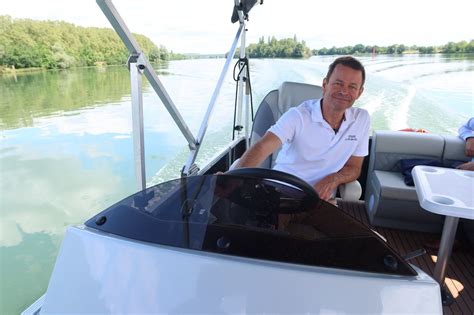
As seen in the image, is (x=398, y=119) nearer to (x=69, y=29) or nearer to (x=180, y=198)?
(x=69, y=29)

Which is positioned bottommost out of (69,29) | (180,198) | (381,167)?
(381,167)

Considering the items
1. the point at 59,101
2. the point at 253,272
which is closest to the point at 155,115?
the point at 59,101

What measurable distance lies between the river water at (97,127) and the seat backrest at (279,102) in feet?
1.55

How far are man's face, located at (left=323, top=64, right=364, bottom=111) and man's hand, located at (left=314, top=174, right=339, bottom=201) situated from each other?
1.11 feet

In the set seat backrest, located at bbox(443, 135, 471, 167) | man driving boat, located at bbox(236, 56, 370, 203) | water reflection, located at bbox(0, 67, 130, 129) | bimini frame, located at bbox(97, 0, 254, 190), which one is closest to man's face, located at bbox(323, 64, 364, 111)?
man driving boat, located at bbox(236, 56, 370, 203)

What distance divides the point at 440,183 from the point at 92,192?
3.91m

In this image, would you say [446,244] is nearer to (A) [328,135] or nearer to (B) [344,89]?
(A) [328,135]

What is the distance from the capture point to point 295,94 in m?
2.28

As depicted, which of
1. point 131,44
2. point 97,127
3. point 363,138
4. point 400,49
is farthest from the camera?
point 400,49

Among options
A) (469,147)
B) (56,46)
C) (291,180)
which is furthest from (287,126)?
(56,46)

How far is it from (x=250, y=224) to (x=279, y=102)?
1.68 meters

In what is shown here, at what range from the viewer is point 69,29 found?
11.9 ft

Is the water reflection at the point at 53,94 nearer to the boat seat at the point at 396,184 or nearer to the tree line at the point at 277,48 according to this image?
the tree line at the point at 277,48

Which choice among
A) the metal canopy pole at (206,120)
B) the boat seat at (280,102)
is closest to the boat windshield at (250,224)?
the metal canopy pole at (206,120)
